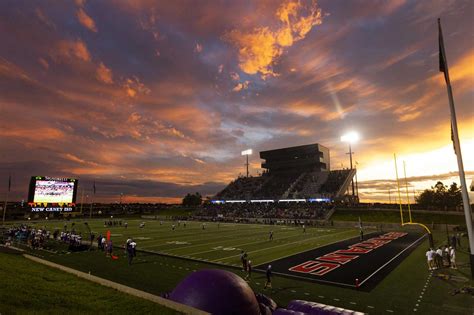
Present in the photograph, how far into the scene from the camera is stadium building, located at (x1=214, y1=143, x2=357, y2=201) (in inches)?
3147

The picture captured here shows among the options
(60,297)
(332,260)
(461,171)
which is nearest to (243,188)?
(332,260)

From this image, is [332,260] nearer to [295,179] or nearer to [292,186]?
[292,186]

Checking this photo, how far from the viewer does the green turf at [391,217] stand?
5185cm

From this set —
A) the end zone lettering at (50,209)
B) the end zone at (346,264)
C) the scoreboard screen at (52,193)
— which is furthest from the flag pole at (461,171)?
the end zone lettering at (50,209)

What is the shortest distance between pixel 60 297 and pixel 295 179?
8622 cm

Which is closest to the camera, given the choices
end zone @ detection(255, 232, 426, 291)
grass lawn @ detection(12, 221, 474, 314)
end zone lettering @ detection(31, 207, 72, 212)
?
grass lawn @ detection(12, 221, 474, 314)

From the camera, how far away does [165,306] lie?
759cm

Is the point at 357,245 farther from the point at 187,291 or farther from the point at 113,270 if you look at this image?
the point at 187,291

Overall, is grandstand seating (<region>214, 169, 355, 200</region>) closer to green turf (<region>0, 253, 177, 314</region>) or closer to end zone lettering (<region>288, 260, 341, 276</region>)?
end zone lettering (<region>288, 260, 341, 276</region>)

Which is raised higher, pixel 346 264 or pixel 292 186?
pixel 292 186

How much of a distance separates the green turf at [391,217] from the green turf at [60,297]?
184 feet

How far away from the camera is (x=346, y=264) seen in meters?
20.6

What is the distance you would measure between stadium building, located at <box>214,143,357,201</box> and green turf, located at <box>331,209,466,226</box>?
1073 centimetres

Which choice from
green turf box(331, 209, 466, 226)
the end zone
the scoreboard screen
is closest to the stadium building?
green turf box(331, 209, 466, 226)
